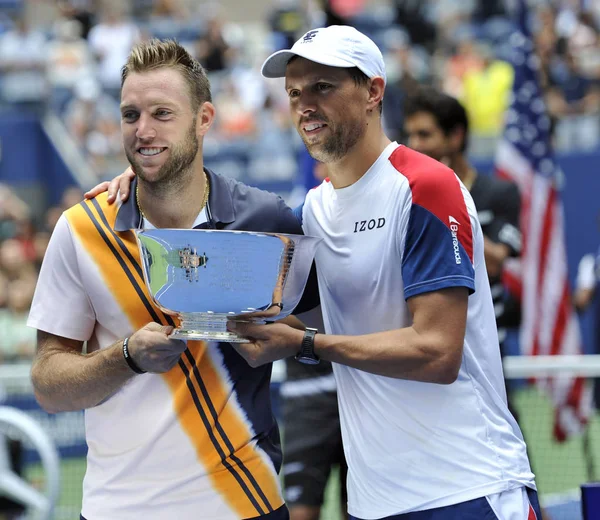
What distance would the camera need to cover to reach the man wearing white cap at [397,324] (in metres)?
2.86

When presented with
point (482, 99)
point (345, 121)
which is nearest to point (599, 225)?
point (482, 99)

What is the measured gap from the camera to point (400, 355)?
2.83 meters

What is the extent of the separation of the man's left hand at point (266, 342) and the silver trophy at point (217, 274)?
0.09 feet

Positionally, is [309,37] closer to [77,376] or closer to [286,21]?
[77,376]

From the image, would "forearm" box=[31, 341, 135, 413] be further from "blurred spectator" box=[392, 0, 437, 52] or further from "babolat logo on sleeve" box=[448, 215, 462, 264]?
"blurred spectator" box=[392, 0, 437, 52]

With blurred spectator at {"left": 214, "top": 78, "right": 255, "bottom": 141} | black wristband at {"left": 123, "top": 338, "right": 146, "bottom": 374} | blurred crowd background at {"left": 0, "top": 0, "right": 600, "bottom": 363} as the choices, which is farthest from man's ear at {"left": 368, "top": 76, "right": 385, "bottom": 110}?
blurred spectator at {"left": 214, "top": 78, "right": 255, "bottom": 141}

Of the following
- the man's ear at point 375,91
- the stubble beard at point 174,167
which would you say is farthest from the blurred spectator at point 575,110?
the stubble beard at point 174,167

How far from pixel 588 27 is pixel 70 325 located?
39.4 ft

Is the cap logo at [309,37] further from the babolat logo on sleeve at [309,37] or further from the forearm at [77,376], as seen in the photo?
the forearm at [77,376]

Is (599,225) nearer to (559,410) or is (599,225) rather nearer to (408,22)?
(408,22)

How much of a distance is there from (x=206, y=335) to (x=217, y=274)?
6.2 inches

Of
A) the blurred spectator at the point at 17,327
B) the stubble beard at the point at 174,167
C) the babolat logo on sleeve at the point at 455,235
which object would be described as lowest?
the blurred spectator at the point at 17,327

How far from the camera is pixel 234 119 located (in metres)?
13.7

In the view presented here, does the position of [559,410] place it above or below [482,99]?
below
